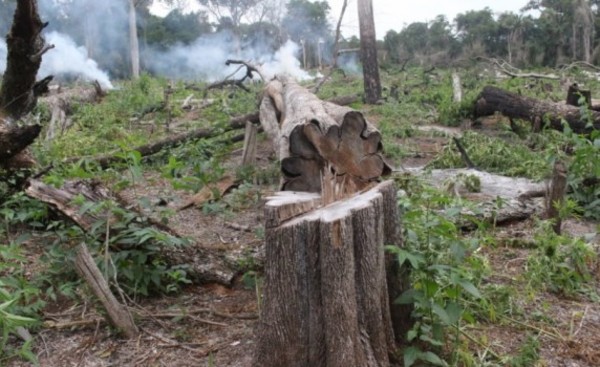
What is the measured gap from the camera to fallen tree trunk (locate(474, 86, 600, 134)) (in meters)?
7.17

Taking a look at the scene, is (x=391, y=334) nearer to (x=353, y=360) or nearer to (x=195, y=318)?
(x=353, y=360)

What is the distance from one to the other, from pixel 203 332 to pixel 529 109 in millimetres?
6961

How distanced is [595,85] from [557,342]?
12052mm

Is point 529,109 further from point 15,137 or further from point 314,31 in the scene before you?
point 314,31

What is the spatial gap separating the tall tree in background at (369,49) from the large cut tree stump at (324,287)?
10318 millimetres

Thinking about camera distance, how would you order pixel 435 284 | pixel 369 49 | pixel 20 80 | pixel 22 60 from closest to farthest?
pixel 435 284
pixel 22 60
pixel 20 80
pixel 369 49

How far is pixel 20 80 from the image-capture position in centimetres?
470

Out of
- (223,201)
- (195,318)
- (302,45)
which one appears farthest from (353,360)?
(302,45)

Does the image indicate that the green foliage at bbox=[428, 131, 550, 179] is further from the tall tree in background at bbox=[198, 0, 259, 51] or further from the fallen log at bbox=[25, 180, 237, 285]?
the tall tree in background at bbox=[198, 0, 259, 51]

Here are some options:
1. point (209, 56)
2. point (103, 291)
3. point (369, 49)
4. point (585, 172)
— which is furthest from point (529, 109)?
point (209, 56)

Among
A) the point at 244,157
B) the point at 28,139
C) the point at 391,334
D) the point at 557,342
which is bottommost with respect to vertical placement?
the point at 557,342

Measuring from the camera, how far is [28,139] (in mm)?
4340

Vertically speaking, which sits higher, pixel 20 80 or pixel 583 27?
pixel 583 27

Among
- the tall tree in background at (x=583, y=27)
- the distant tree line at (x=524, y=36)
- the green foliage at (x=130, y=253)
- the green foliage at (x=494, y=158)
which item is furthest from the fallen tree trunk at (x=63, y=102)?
the tall tree in background at (x=583, y=27)
